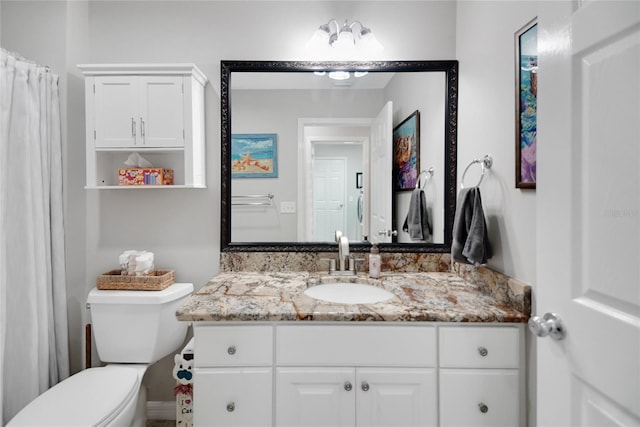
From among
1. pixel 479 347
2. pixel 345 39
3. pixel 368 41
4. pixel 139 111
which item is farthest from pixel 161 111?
pixel 479 347

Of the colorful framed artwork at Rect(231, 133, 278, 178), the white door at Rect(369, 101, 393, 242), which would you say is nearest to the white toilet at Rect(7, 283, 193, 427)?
the colorful framed artwork at Rect(231, 133, 278, 178)

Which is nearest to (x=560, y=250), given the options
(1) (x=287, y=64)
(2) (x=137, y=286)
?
(1) (x=287, y=64)

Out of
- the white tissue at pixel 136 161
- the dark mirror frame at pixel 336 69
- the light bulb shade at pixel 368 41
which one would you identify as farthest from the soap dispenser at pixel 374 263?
the white tissue at pixel 136 161

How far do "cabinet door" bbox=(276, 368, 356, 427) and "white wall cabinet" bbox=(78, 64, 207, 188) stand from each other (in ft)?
3.38

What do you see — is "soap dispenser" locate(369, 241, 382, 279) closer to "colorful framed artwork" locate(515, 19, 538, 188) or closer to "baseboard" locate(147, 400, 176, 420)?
"colorful framed artwork" locate(515, 19, 538, 188)

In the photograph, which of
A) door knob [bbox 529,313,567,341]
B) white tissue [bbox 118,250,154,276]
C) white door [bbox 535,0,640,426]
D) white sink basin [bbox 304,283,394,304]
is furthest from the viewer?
white tissue [bbox 118,250,154,276]

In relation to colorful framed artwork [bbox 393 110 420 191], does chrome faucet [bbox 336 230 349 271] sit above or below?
below

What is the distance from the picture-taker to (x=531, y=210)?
1288 mm

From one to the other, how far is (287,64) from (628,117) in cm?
156

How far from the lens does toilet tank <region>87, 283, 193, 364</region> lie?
67.2 inches

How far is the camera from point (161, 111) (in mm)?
1756

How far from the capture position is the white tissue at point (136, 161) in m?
1.83

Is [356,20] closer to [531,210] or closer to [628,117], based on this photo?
[531,210]

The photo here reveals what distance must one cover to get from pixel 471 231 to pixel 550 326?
647mm
